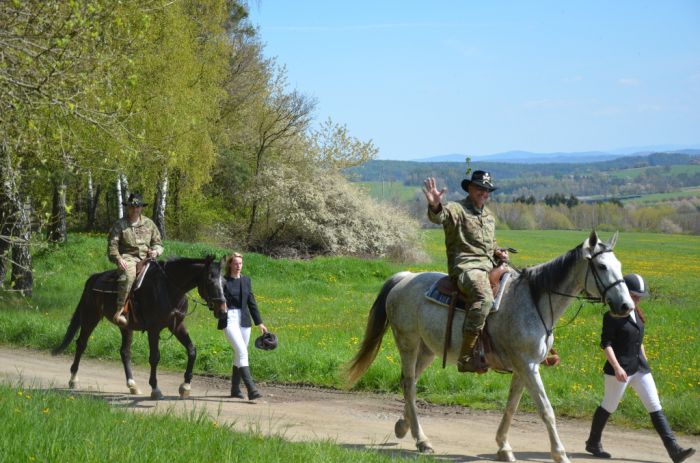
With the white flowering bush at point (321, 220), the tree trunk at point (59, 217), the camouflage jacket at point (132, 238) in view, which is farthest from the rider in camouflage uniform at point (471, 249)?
the white flowering bush at point (321, 220)

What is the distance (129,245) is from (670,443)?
28.7ft

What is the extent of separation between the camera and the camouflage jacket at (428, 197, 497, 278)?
9953 mm

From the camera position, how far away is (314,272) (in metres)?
33.3

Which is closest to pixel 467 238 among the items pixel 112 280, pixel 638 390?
pixel 638 390

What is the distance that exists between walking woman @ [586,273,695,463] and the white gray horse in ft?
2.33

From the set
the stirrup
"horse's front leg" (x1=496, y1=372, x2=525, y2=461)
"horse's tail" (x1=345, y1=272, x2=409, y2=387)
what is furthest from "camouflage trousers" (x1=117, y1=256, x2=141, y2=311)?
"horse's front leg" (x1=496, y1=372, x2=525, y2=461)

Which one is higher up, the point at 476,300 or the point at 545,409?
the point at 476,300

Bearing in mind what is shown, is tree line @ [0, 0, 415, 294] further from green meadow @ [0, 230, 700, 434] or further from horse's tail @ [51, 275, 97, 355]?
horse's tail @ [51, 275, 97, 355]

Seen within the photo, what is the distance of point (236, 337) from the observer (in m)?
13.4

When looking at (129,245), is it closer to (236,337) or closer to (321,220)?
(236,337)

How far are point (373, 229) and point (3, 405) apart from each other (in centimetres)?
3585

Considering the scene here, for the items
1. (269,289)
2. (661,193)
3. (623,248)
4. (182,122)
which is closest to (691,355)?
(269,289)

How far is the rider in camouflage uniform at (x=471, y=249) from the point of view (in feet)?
31.9

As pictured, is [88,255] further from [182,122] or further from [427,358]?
[427,358]
